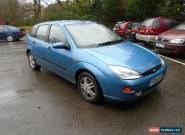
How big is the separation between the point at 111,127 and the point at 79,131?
511mm

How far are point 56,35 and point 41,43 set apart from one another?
0.78 meters

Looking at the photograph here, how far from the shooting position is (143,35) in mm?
11086

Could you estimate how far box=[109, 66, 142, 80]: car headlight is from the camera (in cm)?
405

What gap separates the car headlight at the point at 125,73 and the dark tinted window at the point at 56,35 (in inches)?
63.2

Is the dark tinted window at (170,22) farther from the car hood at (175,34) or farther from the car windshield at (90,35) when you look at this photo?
the car windshield at (90,35)

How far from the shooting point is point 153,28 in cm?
1078

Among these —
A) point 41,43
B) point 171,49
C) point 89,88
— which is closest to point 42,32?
point 41,43

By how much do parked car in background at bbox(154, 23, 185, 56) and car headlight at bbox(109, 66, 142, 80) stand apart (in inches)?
176

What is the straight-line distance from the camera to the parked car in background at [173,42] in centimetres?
802

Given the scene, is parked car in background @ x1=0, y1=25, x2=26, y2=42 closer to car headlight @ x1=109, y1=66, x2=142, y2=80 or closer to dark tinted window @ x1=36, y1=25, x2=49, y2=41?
dark tinted window @ x1=36, y1=25, x2=49, y2=41

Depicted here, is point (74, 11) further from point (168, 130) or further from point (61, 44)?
point (168, 130)

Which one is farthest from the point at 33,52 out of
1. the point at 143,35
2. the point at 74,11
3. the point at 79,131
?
the point at 74,11

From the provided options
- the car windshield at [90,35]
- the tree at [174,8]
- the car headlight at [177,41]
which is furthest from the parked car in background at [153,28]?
the car windshield at [90,35]

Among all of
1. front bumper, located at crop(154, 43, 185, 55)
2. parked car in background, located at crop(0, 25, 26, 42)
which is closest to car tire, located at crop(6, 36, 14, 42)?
parked car in background, located at crop(0, 25, 26, 42)
